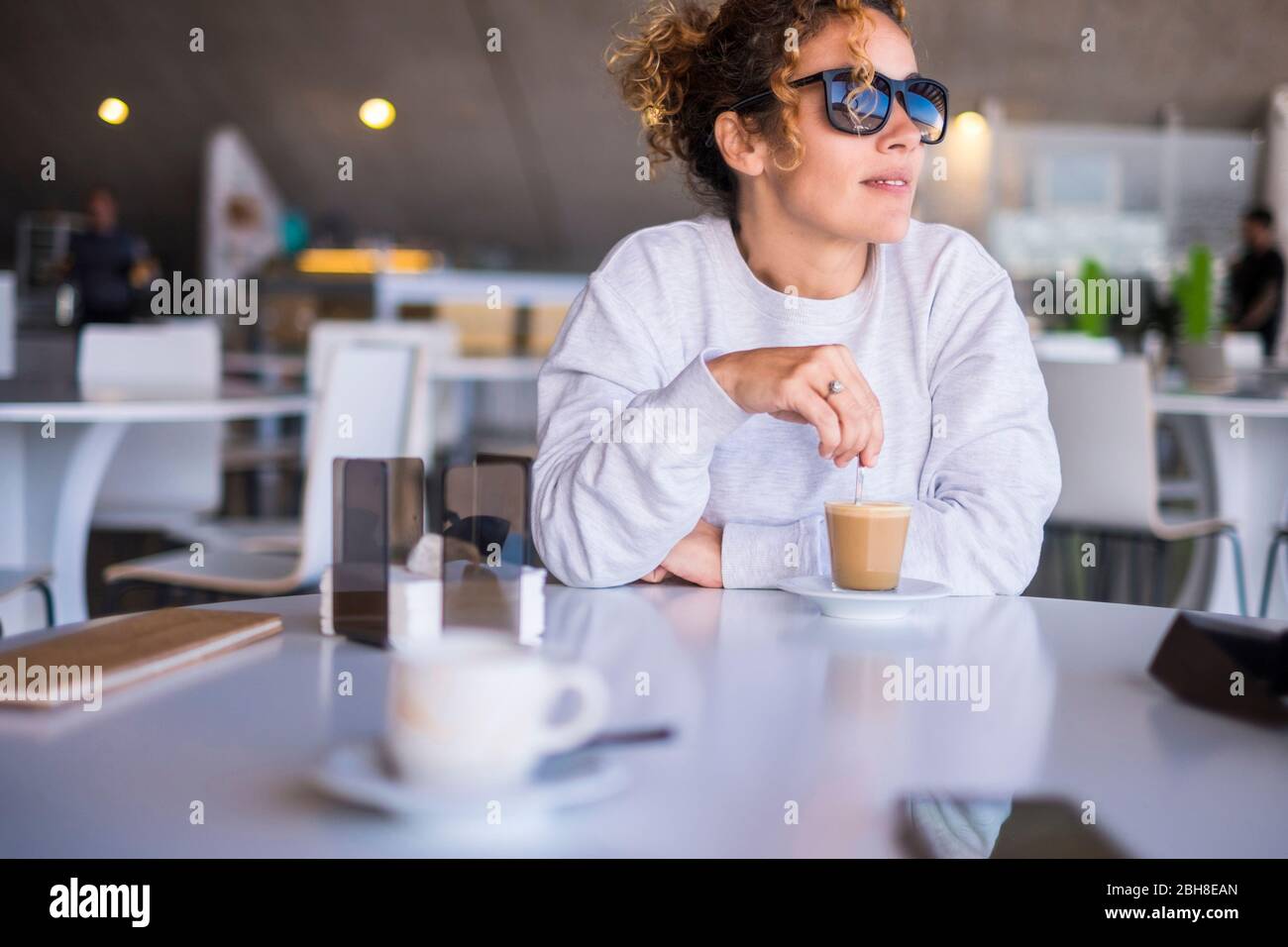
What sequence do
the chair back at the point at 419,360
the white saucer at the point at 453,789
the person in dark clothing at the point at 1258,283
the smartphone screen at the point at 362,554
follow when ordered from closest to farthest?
the white saucer at the point at 453,789
the smartphone screen at the point at 362,554
the chair back at the point at 419,360
the person in dark clothing at the point at 1258,283

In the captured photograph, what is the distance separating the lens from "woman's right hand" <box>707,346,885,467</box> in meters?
1.01

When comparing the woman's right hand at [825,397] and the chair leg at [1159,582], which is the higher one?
the woman's right hand at [825,397]

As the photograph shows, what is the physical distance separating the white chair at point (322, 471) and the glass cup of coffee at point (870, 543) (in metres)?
1.31

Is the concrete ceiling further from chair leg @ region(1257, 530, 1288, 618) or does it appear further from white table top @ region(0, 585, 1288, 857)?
white table top @ region(0, 585, 1288, 857)

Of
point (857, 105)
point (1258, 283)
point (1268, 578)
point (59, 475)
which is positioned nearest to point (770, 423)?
point (857, 105)

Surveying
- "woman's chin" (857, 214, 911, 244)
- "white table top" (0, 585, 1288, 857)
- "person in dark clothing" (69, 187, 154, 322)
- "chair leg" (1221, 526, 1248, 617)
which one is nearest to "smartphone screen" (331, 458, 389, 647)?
"white table top" (0, 585, 1288, 857)

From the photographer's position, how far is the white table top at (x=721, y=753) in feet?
1.71

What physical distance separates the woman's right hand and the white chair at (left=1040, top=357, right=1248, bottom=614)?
6.68ft

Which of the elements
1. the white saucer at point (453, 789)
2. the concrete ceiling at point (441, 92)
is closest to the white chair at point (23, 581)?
the white saucer at point (453, 789)

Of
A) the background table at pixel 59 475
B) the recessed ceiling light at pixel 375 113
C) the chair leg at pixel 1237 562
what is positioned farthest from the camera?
the recessed ceiling light at pixel 375 113

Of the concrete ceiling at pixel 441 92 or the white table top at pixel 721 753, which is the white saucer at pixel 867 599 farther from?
the concrete ceiling at pixel 441 92

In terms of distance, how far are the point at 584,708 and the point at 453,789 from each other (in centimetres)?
7

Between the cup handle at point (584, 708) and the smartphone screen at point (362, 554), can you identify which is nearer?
the cup handle at point (584, 708)
